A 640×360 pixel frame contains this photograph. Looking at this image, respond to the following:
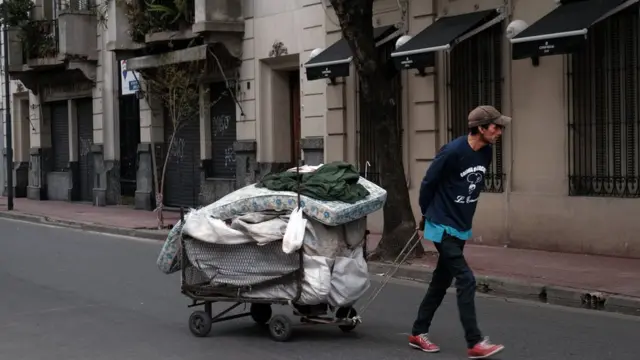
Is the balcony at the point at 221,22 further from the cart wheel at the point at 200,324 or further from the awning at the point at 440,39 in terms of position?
the cart wheel at the point at 200,324

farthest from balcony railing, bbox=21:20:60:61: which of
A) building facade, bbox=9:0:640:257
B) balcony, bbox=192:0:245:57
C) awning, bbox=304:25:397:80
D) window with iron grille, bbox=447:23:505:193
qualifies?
window with iron grille, bbox=447:23:505:193

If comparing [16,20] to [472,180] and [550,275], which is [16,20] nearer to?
[550,275]

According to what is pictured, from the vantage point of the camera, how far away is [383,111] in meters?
12.5

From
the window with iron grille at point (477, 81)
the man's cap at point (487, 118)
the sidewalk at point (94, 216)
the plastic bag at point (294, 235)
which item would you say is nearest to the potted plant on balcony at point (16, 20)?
the sidewalk at point (94, 216)

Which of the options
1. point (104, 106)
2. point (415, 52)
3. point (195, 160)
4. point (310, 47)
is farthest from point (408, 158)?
point (104, 106)

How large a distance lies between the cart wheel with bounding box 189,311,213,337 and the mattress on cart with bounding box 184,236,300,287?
41 centimetres

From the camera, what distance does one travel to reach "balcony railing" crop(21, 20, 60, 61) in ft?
90.6

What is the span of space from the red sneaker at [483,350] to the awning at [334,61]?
975 centimetres

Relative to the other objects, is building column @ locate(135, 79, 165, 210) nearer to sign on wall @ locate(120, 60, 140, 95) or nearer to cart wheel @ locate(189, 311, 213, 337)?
sign on wall @ locate(120, 60, 140, 95)

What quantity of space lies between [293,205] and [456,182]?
1.46m

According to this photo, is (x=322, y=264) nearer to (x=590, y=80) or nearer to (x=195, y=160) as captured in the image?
(x=590, y=80)

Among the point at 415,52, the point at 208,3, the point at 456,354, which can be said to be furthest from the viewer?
the point at 208,3

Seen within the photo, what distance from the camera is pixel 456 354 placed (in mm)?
6953

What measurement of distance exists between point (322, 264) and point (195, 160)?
51.1 ft
